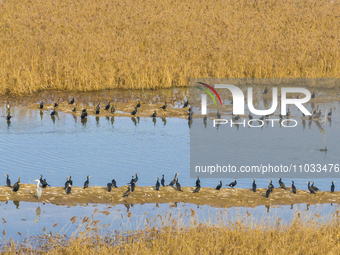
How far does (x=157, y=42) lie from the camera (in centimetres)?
4288

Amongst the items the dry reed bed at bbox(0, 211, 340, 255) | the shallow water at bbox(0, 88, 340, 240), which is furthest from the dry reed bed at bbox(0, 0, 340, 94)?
the dry reed bed at bbox(0, 211, 340, 255)

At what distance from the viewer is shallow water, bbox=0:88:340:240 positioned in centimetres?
1448

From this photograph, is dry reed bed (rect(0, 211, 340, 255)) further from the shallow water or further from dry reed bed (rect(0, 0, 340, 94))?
dry reed bed (rect(0, 0, 340, 94))

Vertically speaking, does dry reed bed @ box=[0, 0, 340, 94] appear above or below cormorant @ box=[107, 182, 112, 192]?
above

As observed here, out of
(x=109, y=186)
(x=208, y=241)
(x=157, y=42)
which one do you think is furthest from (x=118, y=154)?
(x=157, y=42)

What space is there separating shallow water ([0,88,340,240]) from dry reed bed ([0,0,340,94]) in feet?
21.6

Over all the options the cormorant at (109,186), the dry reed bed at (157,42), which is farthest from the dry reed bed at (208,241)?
the dry reed bed at (157,42)

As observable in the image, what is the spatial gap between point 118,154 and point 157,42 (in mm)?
24132

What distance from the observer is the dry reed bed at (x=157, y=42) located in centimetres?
3381

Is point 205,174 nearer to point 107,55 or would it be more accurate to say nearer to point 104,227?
point 104,227

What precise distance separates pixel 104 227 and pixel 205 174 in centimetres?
633

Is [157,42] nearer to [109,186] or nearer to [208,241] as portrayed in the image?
[109,186]

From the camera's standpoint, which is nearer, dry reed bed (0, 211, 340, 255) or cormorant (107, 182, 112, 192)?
dry reed bed (0, 211, 340, 255)

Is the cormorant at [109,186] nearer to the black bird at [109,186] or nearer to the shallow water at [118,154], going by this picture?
the black bird at [109,186]
